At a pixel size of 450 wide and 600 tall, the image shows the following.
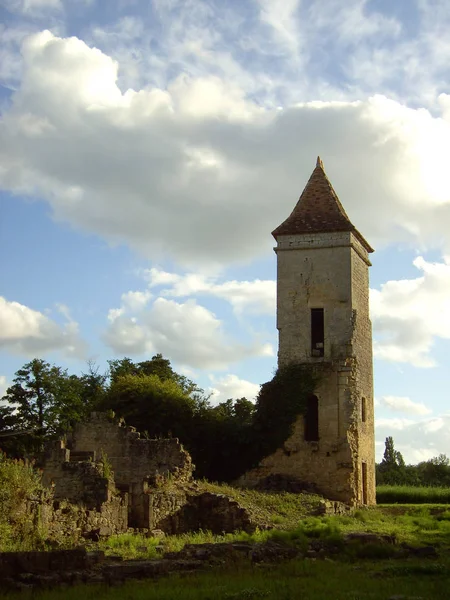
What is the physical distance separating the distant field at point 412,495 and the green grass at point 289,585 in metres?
23.0

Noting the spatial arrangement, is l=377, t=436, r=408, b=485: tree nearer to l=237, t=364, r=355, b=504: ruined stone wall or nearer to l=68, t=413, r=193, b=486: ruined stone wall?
l=237, t=364, r=355, b=504: ruined stone wall

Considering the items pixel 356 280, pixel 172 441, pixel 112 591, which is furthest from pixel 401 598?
pixel 356 280

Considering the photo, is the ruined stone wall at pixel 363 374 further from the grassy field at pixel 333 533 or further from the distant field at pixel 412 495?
the grassy field at pixel 333 533

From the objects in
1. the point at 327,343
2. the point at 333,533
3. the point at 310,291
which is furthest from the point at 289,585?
the point at 310,291

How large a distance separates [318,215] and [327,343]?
18.4 ft

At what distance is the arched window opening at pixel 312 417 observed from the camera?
33.5 meters

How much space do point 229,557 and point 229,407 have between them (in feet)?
96.2

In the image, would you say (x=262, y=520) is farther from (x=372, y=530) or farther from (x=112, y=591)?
(x=112, y=591)

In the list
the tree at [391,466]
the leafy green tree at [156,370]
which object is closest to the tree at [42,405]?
the leafy green tree at [156,370]

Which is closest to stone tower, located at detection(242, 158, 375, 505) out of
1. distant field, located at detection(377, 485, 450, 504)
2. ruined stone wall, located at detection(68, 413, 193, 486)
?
distant field, located at detection(377, 485, 450, 504)

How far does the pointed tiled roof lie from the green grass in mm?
21706

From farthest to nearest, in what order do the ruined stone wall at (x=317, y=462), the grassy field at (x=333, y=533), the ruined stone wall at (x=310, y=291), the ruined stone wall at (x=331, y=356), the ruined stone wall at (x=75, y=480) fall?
the ruined stone wall at (x=310, y=291), the ruined stone wall at (x=331, y=356), the ruined stone wall at (x=317, y=462), the ruined stone wall at (x=75, y=480), the grassy field at (x=333, y=533)

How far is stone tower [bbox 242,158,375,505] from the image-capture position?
32562mm

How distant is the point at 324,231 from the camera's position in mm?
34969
